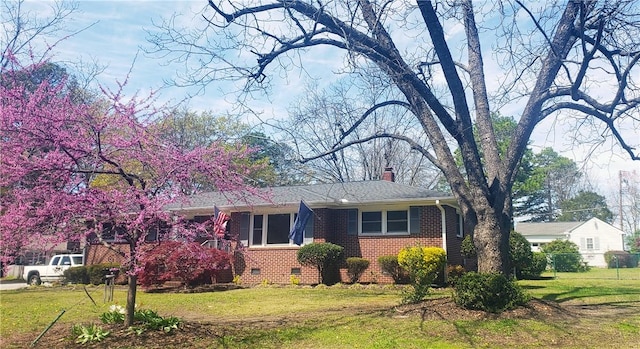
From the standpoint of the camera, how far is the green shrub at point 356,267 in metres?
18.7

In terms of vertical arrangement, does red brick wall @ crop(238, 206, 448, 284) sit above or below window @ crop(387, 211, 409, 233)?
below

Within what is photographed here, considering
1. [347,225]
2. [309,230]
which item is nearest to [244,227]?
[309,230]

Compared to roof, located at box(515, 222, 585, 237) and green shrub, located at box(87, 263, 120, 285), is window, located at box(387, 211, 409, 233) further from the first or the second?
roof, located at box(515, 222, 585, 237)

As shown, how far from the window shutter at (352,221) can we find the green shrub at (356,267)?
120 centimetres

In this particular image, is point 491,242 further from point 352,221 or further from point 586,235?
point 586,235

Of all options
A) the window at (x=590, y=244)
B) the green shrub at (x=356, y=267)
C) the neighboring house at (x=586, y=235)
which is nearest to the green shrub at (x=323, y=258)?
the green shrub at (x=356, y=267)

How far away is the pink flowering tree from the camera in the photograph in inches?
290

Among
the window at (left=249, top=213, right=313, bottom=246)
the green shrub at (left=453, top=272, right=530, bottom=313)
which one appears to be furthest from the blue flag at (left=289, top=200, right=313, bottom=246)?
the green shrub at (left=453, top=272, right=530, bottom=313)

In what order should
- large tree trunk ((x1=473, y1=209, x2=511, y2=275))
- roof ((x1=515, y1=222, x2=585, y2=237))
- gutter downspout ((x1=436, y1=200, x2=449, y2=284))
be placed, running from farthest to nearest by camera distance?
roof ((x1=515, y1=222, x2=585, y2=237)) < gutter downspout ((x1=436, y1=200, x2=449, y2=284)) < large tree trunk ((x1=473, y1=209, x2=511, y2=275))

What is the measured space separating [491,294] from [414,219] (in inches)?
351

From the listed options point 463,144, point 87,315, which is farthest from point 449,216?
point 87,315

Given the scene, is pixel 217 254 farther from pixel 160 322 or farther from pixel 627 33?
pixel 627 33

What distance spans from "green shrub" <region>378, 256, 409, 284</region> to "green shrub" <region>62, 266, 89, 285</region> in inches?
532

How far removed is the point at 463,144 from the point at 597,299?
248 inches
